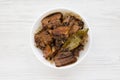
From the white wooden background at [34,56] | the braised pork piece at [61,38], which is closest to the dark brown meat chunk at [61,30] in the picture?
the braised pork piece at [61,38]

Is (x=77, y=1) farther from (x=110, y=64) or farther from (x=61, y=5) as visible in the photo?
(x=110, y=64)

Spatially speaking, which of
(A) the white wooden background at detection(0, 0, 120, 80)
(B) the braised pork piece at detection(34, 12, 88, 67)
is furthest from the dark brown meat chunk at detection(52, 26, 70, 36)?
(A) the white wooden background at detection(0, 0, 120, 80)

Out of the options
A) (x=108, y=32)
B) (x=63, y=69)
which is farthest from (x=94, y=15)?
(x=63, y=69)

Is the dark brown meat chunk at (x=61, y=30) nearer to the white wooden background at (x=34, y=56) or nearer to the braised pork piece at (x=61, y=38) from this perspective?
the braised pork piece at (x=61, y=38)

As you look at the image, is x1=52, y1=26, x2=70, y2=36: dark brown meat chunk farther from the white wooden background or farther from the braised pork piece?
the white wooden background

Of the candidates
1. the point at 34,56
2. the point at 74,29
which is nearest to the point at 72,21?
the point at 74,29

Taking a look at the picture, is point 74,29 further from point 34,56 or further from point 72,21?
point 34,56
